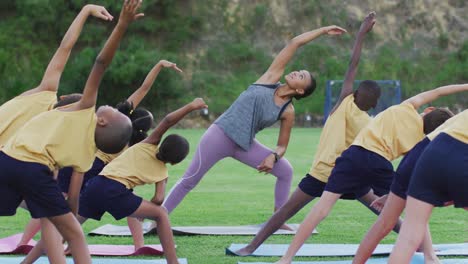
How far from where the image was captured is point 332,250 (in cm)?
711

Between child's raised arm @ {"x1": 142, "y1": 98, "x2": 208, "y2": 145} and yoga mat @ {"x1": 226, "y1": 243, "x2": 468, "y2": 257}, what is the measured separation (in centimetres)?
124

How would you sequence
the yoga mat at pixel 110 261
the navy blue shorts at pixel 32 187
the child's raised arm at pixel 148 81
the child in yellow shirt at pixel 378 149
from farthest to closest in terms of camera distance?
the child's raised arm at pixel 148 81, the yoga mat at pixel 110 261, the child in yellow shirt at pixel 378 149, the navy blue shorts at pixel 32 187

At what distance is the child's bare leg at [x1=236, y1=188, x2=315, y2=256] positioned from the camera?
22.5 ft

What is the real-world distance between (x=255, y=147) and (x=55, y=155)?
304cm

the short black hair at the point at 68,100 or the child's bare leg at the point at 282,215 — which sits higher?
the short black hair at the point at 68,100

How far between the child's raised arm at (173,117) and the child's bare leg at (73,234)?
3.83 feet

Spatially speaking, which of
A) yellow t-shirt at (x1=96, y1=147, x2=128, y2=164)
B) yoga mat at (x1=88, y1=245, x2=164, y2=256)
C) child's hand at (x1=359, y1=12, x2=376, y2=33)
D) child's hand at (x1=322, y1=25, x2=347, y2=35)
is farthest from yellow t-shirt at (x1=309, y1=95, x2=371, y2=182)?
yellow t-shirt at (x1=96, y1=147, x2=128, y2=164)

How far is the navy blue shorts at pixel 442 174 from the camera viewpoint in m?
4.50

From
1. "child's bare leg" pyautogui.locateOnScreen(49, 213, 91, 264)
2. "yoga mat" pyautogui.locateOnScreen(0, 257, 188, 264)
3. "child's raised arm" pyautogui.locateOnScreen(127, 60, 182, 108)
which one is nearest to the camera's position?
"child's bare leg" pyautogui.locateOnScreen(49, 213, 91, 264)

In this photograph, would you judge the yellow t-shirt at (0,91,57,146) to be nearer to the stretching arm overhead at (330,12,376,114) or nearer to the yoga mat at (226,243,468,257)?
the yoga mat at (226,243,468,257)

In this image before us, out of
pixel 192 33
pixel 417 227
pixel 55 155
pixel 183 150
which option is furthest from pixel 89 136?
pixel 192 33

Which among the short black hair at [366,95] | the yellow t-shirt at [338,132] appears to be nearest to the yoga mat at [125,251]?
the yellow t-shirt at [338,132]

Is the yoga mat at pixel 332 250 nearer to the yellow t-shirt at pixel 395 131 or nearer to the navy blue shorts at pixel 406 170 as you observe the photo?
the yellow t-shirt at pixel 395 131

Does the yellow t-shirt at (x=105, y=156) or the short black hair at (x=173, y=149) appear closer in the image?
the short black hair at (x=173, y=149)
